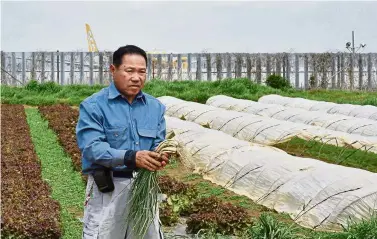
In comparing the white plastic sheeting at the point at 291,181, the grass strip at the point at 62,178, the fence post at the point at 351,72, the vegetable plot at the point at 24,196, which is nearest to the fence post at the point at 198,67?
the fence post at the point at 351,72

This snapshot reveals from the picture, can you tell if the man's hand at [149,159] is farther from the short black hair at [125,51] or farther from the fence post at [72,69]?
the fence post at [72,69]

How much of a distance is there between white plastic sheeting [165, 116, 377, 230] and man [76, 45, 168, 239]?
165cm

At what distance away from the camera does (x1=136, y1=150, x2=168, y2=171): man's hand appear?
3.97 meters

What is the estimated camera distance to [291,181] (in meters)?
8.62

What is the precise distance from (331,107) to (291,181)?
11.3 m

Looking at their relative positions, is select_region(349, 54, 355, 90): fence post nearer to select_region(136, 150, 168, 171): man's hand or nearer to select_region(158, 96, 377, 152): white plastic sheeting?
select_region(158, 96, 377, 152): white plastic sheeting

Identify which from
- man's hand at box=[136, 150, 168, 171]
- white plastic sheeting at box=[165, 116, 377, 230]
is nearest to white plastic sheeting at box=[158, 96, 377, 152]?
white plastic sheeting at box=[165, 116, 377, 230]

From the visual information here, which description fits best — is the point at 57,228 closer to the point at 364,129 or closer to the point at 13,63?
the point at 364,129

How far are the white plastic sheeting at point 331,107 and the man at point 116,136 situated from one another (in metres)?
13.9

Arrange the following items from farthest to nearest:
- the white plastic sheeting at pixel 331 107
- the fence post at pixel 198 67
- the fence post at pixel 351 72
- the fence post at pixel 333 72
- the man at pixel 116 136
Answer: the fence post at pixel 351 72 < the fence post at pixel 333 72 < the fence post at pixel 198 67 < the white plastic sheeting at pixel 331 107 < the man at pixel 116 136

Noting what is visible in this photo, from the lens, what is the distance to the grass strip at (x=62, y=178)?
7.66 m

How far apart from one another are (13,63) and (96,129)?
28.2 meters

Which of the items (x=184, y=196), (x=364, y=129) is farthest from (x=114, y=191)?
(x=364, y=129)

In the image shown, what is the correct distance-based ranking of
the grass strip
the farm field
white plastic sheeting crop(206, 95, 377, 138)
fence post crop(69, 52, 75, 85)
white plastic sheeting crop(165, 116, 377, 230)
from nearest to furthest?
the farm field < white plastic sheeting crop(165, 116, 377, 230) < the grass strip < white plastic sheeting crop(206, 95, 377, 138) < fence post crop(69, 52, 75, 85)
